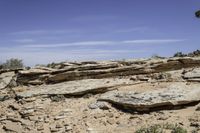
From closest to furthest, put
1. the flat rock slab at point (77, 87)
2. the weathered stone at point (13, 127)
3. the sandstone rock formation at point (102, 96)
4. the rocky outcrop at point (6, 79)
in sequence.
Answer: the sandstone rock formation at point (102, 96)
the weathered stone at point (13, 127)
the flat rock slab at point (77, 87)
the rocky outcrop at point (6, 79)

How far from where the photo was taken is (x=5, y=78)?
2534 cm

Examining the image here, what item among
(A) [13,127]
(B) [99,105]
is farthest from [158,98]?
(A) [13,127]

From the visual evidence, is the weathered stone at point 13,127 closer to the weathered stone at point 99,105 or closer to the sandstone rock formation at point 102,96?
the sandstone rock formation at point 102,96

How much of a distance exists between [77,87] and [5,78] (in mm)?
7663

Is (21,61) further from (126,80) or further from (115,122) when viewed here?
(115,122)

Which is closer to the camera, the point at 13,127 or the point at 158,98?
the point at 158,98

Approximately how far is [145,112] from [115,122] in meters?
1.60

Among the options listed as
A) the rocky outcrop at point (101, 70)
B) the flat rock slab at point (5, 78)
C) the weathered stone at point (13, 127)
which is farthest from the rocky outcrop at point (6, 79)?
the weathered stone at point (13, 127)

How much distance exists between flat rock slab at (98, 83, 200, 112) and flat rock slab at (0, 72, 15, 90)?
9676 mm

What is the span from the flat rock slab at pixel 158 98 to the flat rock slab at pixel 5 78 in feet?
31.7

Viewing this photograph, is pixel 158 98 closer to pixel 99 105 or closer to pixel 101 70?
pixel 99 105

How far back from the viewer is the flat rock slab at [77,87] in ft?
64.7

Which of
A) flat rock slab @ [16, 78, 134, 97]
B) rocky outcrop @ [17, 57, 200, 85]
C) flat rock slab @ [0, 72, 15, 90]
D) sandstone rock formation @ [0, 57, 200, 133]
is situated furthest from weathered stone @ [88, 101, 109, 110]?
flat rock slab @ [0, 72, 15, 90]

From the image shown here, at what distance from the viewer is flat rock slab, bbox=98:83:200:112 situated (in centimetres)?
1608
